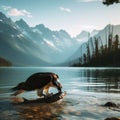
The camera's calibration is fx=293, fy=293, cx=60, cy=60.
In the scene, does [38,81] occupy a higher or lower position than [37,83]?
higher

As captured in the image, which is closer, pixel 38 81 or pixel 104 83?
pixel 38 81

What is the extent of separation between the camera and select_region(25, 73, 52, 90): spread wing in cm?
2322

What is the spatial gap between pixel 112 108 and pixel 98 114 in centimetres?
278

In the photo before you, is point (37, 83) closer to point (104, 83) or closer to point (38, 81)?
point (38, 81)

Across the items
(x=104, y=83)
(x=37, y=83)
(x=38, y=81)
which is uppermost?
(x=38, y=81)

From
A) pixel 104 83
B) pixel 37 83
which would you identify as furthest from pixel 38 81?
pixel 104 83

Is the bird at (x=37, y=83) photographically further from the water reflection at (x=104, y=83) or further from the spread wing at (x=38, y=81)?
the water reflection at (x=104, y=83)

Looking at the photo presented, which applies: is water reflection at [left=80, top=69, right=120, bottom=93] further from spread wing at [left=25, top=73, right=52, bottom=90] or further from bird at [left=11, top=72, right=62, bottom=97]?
spread wing at [left=25, top=73, right=52, bottom=90]

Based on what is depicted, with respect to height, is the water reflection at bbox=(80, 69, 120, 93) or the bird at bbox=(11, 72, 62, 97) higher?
the bird at bbox=(11, 72, 62, 97)

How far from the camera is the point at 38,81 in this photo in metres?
23.4

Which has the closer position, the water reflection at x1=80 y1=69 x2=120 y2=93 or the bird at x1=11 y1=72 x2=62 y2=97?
the bird at x1=11 y1=72 x2=62 y2=97

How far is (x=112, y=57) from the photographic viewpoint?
176750 millimetres

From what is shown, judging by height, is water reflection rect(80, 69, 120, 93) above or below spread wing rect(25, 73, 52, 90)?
below

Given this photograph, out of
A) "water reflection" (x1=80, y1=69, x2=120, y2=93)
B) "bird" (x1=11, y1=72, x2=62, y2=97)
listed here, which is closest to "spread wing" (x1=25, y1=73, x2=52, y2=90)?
"bird" (x1=11, y1=72, x2=62, y2=97)
